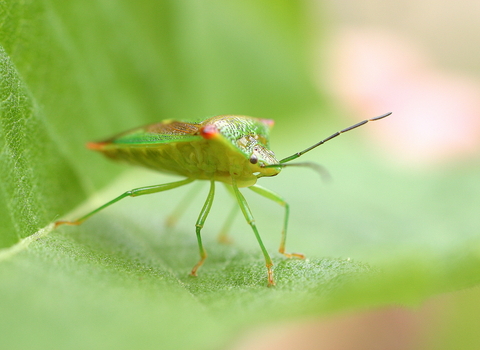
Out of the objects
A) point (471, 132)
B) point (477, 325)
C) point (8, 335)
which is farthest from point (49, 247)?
point (471, 132)

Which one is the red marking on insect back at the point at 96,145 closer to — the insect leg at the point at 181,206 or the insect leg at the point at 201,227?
the insect leg at the point at 181,206

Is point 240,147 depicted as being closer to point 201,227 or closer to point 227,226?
point 201,227

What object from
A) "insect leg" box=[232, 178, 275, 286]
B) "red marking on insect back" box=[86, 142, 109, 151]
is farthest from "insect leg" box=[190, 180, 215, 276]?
"red marking on insect back" box=[86, 142, 109, 151]

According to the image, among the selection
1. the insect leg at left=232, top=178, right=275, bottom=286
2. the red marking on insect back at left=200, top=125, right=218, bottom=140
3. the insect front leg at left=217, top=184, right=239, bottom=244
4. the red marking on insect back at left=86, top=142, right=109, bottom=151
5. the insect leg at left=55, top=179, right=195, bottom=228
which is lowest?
the insect front leg at left=217, top=184, right=239, bottom=244

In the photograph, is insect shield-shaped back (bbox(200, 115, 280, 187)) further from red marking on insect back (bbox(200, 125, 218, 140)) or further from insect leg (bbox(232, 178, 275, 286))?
insect leg (bbox(232, 178, 275, 286))

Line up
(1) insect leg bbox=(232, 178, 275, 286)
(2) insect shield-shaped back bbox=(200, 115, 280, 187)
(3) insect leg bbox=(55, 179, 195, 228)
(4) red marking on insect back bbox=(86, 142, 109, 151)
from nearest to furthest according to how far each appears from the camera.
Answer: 1. (1) insect leg bbox=(232, 178, 275, 286)
2. (3) insect leg bbox=(55, 179, 195, 228)
3. (2) insect shield-shaped back bbox=(200, 115, 280, 187)
4. (4) red marking on insect back bbox=(86, 142, 109, 151)

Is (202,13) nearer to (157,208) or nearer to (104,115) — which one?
(104,115)

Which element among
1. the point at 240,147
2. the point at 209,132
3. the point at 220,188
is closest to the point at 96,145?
the point at 209,132

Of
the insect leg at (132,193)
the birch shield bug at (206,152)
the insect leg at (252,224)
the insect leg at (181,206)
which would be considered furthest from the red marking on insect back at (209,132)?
the insect leg at (181,206)
